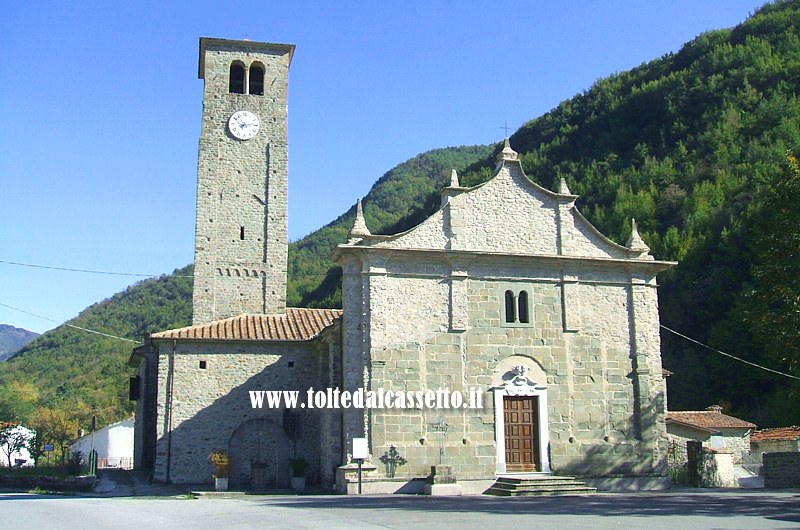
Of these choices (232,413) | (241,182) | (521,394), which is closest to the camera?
(521,394)

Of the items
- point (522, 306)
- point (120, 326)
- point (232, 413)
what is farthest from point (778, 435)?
point (120, 326)

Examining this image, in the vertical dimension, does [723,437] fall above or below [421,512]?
above

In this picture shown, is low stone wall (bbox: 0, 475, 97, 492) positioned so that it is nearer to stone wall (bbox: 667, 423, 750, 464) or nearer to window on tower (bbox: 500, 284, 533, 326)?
window on tower (bbox: 500, 284, 533, 326)

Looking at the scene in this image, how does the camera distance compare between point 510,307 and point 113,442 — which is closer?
point 510,307

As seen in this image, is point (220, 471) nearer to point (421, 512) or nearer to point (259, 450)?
point (259, 450)

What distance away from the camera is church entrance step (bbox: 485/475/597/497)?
21.1 meters

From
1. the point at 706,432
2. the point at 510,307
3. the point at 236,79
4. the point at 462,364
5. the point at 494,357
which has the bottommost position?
the point at 706,432

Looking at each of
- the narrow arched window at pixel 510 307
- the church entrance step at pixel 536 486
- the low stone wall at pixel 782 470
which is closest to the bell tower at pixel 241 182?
the narrow arched window at pixel 510 307

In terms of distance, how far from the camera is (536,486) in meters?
21.4

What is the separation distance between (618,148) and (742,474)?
51.0 metres

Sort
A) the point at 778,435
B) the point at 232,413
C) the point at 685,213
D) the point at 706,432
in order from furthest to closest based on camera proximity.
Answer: the point at 685,213 < the point at 778,435 < the point at 706,432 < the point at 232,413

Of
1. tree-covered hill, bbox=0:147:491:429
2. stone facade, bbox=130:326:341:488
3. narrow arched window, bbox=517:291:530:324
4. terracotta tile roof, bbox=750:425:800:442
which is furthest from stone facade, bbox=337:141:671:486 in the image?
tree-covered hill, bbox=0:147:491:429

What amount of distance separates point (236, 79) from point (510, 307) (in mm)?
18128

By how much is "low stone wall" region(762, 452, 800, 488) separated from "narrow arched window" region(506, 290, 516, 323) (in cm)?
925
